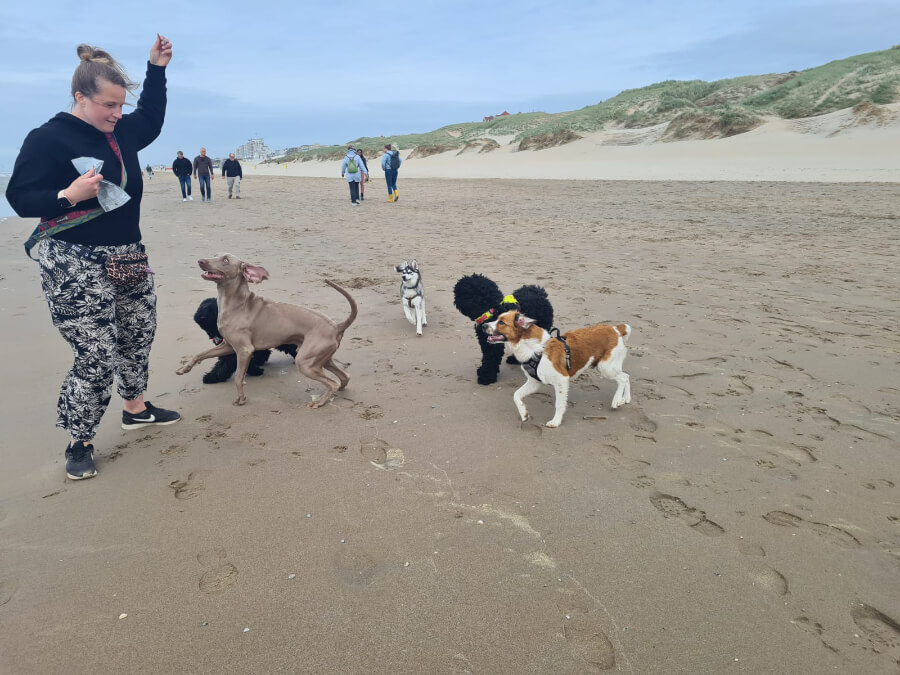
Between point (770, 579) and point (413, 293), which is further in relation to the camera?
point (413, 293)

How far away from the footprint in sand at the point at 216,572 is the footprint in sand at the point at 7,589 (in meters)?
0.80

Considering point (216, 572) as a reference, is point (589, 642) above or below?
below

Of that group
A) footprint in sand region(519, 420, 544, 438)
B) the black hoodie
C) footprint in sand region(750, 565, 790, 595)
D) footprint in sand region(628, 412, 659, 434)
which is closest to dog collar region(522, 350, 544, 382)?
footprint in sand region(519, 420, 544, 438)

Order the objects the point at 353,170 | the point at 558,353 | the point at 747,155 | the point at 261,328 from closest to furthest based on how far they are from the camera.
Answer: the point at 558,353 → the point at 261,328 → the point at 353,170 → the point at 747,155

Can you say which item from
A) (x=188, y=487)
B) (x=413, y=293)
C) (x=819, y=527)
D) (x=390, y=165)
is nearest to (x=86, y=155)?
(x=188, y=487)

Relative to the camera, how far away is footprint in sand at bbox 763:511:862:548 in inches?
103

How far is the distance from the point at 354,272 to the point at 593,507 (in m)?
6.62

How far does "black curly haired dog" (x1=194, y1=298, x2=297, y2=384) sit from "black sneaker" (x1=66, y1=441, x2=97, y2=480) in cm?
147

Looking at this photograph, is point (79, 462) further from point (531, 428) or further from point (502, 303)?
point (502, 303)

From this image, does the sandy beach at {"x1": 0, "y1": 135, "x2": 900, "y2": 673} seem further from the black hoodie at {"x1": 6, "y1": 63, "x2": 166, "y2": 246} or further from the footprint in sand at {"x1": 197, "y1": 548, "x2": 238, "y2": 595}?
the black hoodie at {"x1": 6, "y1": 63, "x2": 166, "y2": 246}

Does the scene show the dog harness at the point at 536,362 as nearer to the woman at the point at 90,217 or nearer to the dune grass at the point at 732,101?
the woman at the point at 90,217

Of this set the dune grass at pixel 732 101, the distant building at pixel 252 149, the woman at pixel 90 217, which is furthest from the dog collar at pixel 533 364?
the distant building at pixel 252 149

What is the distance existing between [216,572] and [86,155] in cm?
240

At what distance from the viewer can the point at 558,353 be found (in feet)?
12.6
